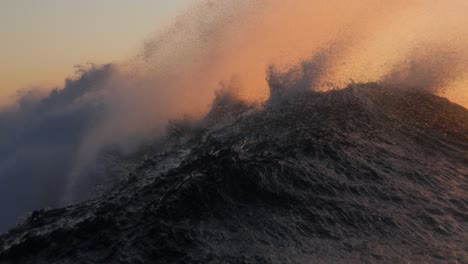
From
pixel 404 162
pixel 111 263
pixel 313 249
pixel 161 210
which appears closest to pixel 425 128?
pixel 404 162

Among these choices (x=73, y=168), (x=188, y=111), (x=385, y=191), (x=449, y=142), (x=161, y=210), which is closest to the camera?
(x=161, y=210)

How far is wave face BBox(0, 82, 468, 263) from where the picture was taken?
270 inches

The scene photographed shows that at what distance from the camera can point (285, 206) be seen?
8219mm

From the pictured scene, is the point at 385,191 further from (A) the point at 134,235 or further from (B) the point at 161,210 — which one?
(A) the point at 134,235

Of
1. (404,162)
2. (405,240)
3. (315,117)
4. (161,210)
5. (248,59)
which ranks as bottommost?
(405,240)

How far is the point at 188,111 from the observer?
20922mm

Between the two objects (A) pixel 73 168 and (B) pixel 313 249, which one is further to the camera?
(A) pixel 73 168

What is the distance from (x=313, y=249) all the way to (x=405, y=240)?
1690mm

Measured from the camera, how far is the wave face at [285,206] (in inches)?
270

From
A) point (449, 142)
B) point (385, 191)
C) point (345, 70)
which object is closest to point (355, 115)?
point (449, 142)

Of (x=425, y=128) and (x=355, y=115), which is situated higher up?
(x=355, y=115)

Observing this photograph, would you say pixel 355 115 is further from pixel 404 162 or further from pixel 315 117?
pixel 404 162

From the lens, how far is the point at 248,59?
85.5 ft

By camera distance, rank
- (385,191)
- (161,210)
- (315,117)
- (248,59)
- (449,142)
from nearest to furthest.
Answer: (161,210)
(385,191)
(449,142)
(315,117)
(248,59)
